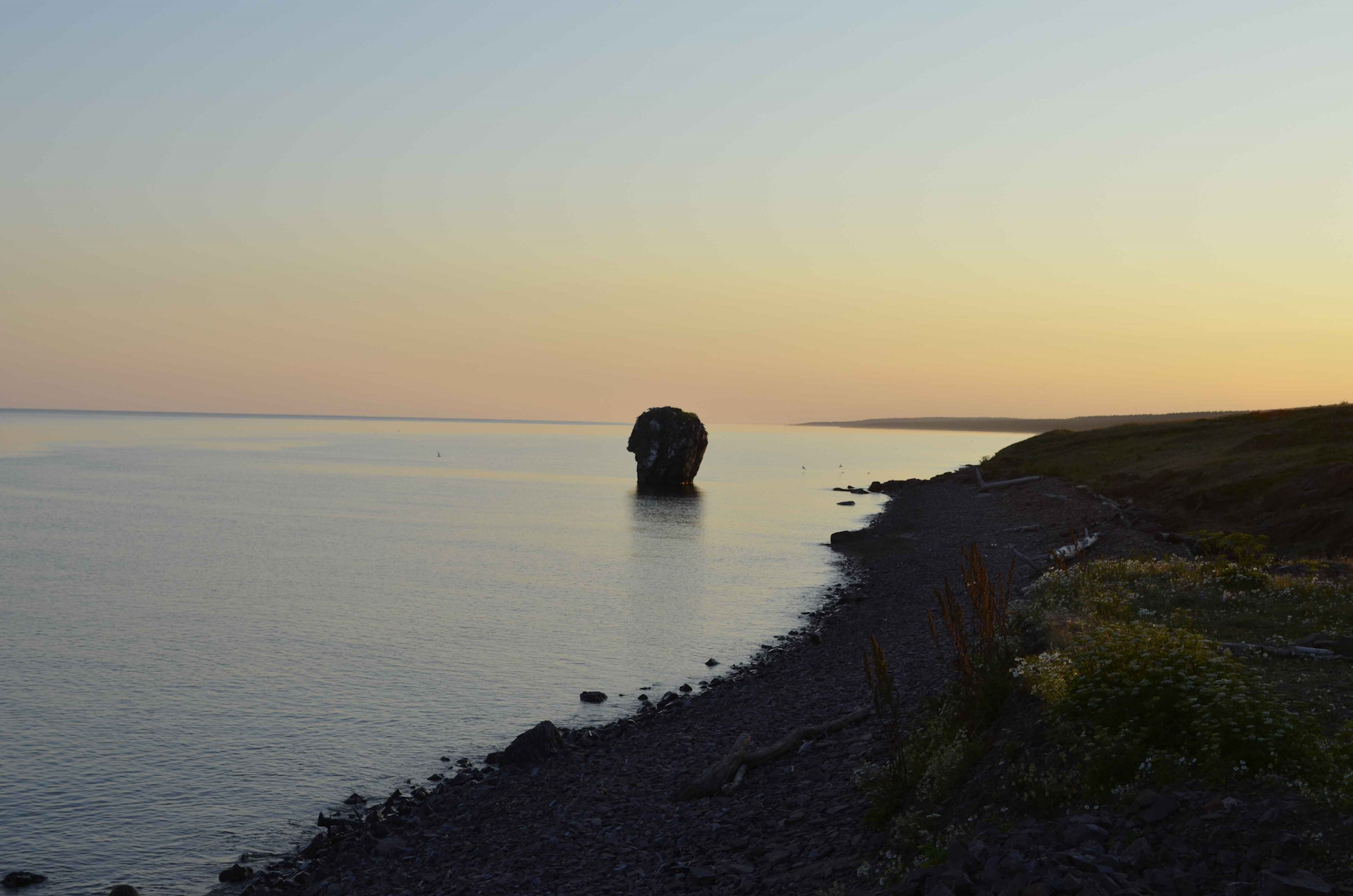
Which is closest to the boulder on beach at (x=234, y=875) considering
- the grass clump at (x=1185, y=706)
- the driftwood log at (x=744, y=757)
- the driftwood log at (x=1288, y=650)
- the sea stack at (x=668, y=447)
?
the driftwood log at (x=744, y=757)

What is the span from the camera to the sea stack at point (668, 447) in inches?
4692

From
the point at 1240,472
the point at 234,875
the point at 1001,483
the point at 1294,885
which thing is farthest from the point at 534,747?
the point at 1001,483

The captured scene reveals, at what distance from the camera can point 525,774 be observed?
2036cm

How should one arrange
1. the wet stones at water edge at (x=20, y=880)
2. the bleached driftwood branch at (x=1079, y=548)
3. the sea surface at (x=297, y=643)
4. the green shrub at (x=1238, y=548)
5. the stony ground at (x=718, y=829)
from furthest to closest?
the bleached driftwood branch at (x=1079, y=548)
the green shrub at (x=1238, y=548)
the sea surface at (x=297, y=643)
the wet stones at water edge at (x=20, y=880)
the stony ground at (x=718, y=829)

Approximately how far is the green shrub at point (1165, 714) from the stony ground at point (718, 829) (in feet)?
2.65

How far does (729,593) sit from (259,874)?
31.6m

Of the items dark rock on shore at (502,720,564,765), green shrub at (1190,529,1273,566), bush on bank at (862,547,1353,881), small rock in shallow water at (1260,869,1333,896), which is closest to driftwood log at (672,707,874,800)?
bush on bank at (862,547,1353,881)

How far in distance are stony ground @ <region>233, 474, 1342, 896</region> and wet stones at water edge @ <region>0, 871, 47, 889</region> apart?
12.8 feet

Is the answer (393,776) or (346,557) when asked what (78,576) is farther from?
(393,776)

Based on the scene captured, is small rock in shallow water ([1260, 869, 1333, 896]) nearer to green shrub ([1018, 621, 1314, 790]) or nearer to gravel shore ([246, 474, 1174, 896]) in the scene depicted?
green shrub ([1018, 621, 1314, 790])

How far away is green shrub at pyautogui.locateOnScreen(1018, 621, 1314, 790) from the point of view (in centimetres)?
971

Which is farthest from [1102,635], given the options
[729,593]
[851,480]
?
[851,480]

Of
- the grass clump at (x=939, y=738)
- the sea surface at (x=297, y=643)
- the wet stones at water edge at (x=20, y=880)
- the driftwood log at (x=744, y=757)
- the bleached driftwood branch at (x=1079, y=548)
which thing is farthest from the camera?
the bleached driftwood branch at (x=1079, y=548)

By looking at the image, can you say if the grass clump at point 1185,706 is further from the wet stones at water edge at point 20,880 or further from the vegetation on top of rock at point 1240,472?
the vegetation on top of rock at point 1240,472
